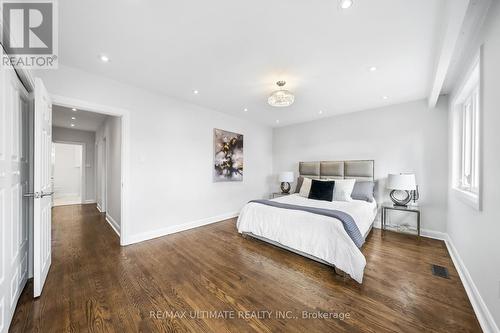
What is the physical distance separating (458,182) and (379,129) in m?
1.54

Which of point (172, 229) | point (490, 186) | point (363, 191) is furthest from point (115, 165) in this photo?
point (490, 186)

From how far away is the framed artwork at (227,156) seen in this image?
13.9ft

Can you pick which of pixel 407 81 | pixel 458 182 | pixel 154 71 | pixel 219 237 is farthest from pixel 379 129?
pixel 154 71

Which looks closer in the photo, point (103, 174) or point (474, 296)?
point (474, 296)

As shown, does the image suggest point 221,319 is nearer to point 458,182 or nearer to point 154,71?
point 154,71

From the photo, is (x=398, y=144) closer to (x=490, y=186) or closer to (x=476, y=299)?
(x=490, y=186)

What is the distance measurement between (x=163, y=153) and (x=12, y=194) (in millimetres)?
1926

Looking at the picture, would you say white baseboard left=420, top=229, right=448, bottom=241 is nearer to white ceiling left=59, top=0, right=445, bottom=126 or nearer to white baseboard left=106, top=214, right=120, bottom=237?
white ceiling left=59, top=0, right=445, bottom=126

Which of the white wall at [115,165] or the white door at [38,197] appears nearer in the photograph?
the white door at [38,197]

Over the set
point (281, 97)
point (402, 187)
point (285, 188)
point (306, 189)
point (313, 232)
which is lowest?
point (313, 232)

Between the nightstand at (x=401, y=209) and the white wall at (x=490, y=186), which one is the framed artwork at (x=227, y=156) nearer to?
the nightstand at (x=401, y=209)

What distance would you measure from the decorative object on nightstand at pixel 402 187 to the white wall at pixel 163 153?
320 cm

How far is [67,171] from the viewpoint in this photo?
7.59m

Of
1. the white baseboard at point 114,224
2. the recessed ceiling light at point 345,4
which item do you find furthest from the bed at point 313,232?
the white baseboard at point 114,224
